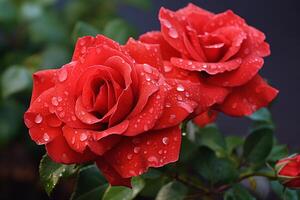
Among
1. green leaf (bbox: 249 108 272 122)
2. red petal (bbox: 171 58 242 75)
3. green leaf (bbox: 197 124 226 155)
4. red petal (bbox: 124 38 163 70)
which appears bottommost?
green leaf (bbox: 197 124 226 155)

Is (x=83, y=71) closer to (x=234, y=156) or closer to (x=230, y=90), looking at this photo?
(x=230, y=90)

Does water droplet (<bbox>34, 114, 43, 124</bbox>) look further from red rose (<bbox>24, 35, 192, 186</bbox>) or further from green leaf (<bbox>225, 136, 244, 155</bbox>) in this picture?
green leaf (<bbox>225, 136, 244, 155</bbox>)

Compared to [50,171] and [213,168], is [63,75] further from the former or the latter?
[213,168]

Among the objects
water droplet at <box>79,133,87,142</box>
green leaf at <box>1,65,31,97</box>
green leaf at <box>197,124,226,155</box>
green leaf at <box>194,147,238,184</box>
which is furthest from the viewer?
green leaf at <box>1,65,31,97</box>

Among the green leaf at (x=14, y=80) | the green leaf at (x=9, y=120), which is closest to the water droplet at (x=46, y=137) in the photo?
the green leaf at (x=14, y=80)

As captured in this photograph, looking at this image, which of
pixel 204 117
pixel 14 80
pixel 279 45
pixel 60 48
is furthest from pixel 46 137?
pixel 279 45

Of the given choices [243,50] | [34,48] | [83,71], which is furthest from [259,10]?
[83,71]

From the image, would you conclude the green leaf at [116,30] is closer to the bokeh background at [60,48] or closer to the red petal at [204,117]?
the bokeh background at [60,48]

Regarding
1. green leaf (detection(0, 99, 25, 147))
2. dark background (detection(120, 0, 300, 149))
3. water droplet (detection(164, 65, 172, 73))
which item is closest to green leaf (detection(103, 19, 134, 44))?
water droplet (detection(164, 65, 172, 73))
